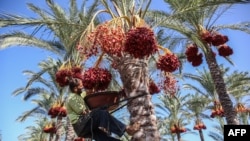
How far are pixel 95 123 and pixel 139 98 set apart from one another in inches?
32.8

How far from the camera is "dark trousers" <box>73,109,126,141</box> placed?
16.3ft

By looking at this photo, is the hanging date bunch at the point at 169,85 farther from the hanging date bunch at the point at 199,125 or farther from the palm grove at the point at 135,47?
the hanging date bunch at the point at 199,125

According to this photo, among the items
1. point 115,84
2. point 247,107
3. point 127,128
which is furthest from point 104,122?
point 247,107

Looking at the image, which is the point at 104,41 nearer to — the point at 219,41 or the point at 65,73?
the point at 65,73

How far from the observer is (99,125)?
16.6ft

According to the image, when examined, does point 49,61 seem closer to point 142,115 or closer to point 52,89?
point 52,89

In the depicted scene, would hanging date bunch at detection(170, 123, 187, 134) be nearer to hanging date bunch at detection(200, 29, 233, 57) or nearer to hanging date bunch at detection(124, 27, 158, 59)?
hanging date bunch at detection(200, 29, 233, 57)

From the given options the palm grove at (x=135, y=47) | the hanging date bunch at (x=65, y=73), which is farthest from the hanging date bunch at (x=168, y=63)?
the hanging date bunch at (x=65, y=73)

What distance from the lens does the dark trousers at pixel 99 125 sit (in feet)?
16.3

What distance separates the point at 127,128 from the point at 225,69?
64.4 ft

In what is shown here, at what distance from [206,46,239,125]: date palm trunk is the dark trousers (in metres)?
5.79

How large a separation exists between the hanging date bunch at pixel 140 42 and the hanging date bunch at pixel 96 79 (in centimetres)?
63

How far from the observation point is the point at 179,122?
24781 mm

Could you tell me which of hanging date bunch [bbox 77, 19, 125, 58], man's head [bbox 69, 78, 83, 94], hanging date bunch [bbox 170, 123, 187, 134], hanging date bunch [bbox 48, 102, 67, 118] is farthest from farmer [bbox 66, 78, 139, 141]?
hanging date bunch [bbox 170, 123, 187, 134]
